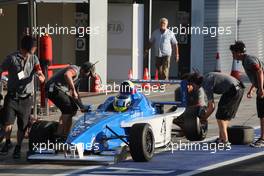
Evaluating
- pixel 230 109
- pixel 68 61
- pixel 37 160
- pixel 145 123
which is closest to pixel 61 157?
pixel 37 160

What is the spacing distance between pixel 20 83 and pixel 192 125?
10.3ft

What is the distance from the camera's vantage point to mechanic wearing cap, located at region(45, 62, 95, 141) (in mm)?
14453

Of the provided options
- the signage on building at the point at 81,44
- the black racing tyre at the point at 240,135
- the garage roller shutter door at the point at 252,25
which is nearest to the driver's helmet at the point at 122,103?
the black racing tyre at the point at 240,135

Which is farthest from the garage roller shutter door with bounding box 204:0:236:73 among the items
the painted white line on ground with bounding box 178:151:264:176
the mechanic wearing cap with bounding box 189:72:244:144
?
the painted white line on ground with bounding box 178:151:264:176

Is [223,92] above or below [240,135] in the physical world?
above

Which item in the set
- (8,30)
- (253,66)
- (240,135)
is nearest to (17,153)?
(240,135)

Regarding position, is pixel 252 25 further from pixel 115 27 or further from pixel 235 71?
pixel 115 27

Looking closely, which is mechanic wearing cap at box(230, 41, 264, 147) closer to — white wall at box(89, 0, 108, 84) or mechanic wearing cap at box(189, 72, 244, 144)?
mechanic wearing cap at box(189, 72, 244, 144)

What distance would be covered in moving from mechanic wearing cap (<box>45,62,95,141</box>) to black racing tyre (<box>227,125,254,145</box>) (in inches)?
111

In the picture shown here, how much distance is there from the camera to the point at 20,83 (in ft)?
46.2

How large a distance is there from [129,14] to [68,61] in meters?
2.14

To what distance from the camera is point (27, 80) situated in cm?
1411

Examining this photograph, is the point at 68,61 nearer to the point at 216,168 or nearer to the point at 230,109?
the point at 230,109

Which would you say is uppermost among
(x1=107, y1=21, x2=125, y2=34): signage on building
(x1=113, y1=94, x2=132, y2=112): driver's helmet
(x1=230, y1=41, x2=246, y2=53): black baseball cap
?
(x1=107, y1=21, x2=125, y2=34): signage on building
